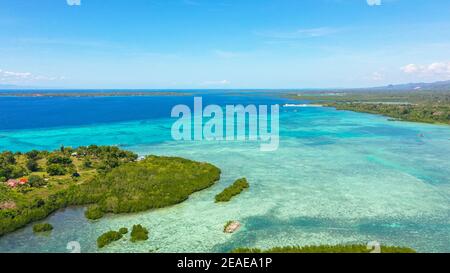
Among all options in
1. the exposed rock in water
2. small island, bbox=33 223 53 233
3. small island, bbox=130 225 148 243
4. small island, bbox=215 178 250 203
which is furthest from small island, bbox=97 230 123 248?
small island, bbox=215 178 250 203

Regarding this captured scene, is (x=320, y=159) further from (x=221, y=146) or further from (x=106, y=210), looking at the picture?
(x=106, y=210)

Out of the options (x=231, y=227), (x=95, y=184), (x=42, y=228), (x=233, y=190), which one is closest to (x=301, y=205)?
(x=233, y=190)

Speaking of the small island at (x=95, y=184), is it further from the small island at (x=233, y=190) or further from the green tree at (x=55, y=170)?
the small island at (x=233, y=190)

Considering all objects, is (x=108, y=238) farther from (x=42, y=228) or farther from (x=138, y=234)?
(x=42, y=228)

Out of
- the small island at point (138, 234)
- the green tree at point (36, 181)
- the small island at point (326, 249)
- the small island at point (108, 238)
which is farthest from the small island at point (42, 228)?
the small island at point (326, 249)

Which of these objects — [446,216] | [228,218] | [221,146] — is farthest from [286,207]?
[221,146]

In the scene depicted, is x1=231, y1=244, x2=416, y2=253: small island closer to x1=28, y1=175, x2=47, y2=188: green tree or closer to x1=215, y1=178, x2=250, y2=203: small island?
x1=215, y1=178, x2=250, y2=203: small island
